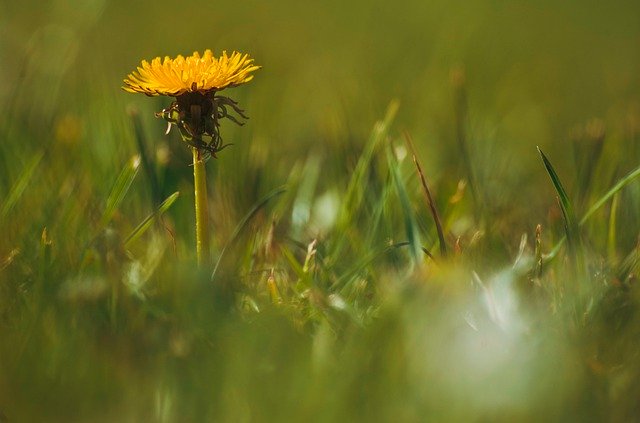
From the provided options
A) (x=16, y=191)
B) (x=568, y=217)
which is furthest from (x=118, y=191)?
(x=568, y=217)

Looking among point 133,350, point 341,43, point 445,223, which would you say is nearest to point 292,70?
point 341,43

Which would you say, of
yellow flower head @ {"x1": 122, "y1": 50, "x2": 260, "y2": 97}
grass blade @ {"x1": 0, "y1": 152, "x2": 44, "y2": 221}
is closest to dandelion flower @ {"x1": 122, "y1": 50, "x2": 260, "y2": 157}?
yellow flower head @ {"x1": 122, "y1": 50, "x2": 260, "y2": 97}

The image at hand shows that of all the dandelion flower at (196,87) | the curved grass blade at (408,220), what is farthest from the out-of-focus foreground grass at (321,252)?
the dandelion flower at (196,87)

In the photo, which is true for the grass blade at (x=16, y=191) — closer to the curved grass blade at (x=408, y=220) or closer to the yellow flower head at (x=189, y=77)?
the yellow flower head at (x=189, y=77)

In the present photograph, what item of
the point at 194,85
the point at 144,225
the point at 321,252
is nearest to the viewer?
the point at 194,85

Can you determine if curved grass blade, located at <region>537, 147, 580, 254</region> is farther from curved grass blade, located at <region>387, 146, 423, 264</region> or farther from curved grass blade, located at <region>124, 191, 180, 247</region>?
curved grass blade, located at <region>124, 191, 180, 247</region>

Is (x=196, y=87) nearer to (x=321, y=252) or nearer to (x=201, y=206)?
(x=201, y=206)
